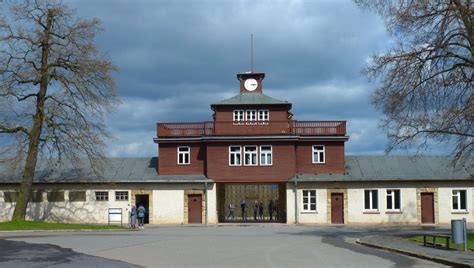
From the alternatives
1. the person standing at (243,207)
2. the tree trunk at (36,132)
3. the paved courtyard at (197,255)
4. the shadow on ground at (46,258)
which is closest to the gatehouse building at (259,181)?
the person standing at (243,207)

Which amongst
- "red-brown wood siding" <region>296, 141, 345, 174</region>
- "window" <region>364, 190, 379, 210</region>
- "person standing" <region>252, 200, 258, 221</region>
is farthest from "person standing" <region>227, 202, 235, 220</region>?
"window" <region>364, 190, 379, 210</region>

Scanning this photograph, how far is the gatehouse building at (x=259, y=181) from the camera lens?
42.3m

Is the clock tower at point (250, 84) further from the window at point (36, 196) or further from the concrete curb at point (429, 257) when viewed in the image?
the concrete curb at point (429, 257)

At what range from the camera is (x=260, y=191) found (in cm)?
4881

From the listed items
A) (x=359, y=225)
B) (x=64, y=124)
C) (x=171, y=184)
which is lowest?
(x=359, y=225)

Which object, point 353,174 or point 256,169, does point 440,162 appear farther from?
point 256,169

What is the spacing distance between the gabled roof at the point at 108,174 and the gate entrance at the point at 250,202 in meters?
4.57

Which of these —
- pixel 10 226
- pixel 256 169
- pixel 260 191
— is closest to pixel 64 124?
pixel 10 226

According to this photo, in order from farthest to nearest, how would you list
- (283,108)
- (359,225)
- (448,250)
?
(283,108) → (359,225) → (448,250)

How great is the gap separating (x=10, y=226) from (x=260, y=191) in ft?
69.7

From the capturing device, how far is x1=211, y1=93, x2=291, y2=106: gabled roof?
45031mm

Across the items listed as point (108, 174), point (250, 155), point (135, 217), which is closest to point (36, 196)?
point (108, 174)

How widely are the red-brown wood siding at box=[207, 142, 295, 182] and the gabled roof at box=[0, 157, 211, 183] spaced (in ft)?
3.97

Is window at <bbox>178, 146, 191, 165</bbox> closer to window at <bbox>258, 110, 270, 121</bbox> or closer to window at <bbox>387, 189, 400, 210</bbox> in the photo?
window at <bbox>258, 110, 270, 121</bbox>
